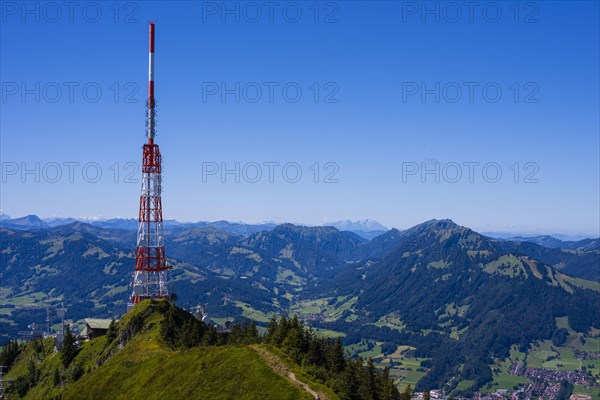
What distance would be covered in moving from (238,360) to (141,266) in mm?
68573

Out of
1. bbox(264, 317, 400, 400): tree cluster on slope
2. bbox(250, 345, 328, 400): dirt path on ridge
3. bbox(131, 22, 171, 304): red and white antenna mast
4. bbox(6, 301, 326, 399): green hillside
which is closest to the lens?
bbox(250, 345, 328, 400): dirt path on ridge

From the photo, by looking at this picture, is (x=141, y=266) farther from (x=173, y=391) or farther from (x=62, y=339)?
(x=173, y=391)

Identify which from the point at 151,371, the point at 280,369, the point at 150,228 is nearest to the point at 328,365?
the point at 280,369

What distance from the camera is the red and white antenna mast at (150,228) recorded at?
135m

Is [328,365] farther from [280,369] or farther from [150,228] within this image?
[150,228]

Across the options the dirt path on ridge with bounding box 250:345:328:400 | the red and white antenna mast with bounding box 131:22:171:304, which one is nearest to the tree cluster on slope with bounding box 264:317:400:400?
the dirt path on ridge with bounding box 250:345:328:400

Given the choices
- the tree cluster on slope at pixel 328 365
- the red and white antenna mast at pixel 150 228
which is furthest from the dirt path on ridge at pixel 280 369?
the red and white antenna mast at pixel 150 228

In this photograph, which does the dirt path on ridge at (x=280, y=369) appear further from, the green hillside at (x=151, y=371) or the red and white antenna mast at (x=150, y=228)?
the red and white antenna mast at (x=150, y=228)

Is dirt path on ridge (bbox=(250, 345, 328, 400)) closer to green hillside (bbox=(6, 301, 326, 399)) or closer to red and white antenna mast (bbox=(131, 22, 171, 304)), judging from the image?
green hillside (bbox=(6, 301, 326, 399))

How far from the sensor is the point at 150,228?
13712cm

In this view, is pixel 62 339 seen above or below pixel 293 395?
below

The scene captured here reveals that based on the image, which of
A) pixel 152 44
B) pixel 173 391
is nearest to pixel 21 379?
pixel 173 391

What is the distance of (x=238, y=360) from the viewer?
75.2m

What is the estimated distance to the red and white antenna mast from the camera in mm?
135000
